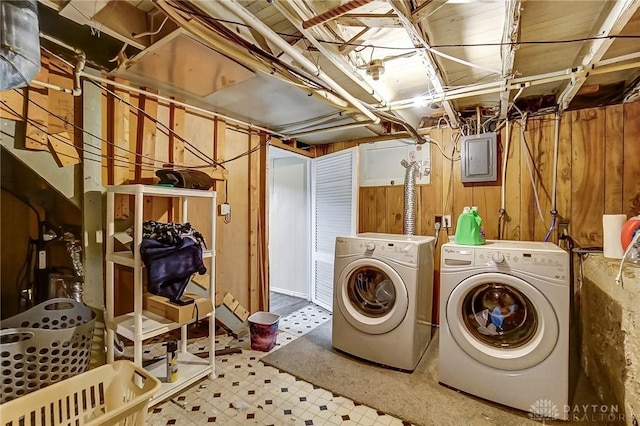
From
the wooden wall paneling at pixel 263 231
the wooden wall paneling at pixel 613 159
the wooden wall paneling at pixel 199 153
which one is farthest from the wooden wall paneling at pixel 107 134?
the wooden wall paneling at pixel 613 159

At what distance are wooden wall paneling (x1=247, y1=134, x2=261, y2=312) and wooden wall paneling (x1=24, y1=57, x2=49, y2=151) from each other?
5.07 feet

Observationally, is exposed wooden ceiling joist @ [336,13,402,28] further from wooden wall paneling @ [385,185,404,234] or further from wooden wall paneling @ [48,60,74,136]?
wooden wall paneling @ [385,185,404,234]

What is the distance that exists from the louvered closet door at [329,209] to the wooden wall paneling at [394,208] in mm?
421

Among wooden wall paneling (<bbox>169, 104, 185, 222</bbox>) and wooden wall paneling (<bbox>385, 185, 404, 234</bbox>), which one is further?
wooden wall paneling (<bbox>385, 185, 404, 234</bbox>)

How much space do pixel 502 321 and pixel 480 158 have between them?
A: 144cm

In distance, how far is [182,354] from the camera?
222 centimetres

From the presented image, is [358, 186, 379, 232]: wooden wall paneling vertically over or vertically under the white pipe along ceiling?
under

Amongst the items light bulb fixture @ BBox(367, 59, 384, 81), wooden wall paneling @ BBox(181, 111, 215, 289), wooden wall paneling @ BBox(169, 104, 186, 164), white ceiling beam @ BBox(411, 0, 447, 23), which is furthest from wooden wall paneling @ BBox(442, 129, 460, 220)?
wooden wall paneling @ BBox(169, 104, 186, 164)

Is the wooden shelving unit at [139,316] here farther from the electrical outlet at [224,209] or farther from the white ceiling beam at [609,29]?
the white ceiling beam at [609,29]

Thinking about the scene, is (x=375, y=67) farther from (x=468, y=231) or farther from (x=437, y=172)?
(x=437, y=172)

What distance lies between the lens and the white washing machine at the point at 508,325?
1672 millimetres

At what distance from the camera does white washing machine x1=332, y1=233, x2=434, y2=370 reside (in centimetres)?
215

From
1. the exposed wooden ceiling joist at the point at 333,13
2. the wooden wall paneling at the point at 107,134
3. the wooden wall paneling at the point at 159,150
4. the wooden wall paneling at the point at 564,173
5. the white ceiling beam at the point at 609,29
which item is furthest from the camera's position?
the wooden wall paneling at the point at 564,173

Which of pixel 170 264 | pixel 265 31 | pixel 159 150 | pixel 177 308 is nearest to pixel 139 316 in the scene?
pixel 177 308
